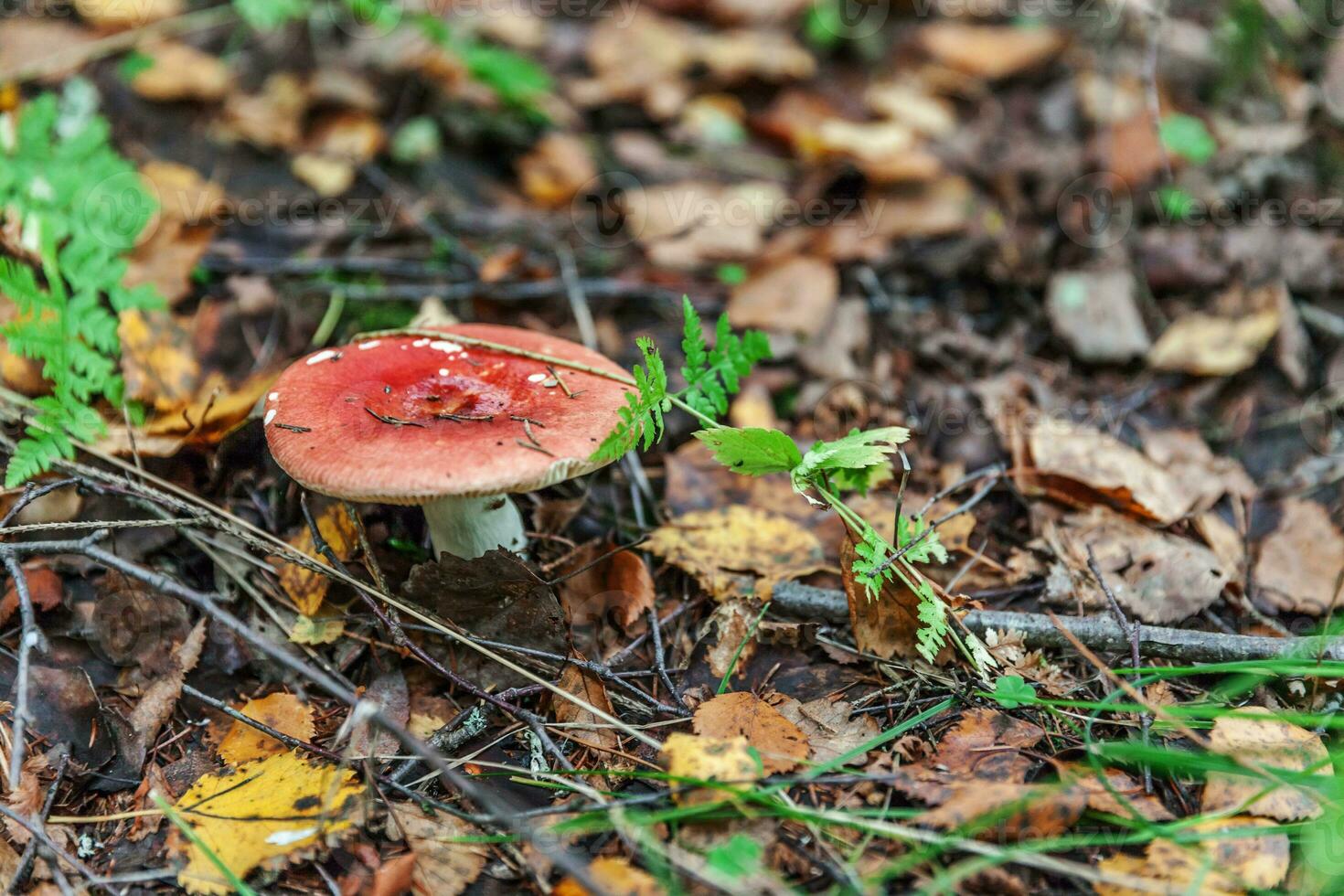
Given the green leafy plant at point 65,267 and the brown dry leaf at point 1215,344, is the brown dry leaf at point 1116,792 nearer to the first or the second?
the brown dry leaf at point 1215,344

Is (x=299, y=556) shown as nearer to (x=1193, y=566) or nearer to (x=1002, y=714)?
(x=1002, y=714)

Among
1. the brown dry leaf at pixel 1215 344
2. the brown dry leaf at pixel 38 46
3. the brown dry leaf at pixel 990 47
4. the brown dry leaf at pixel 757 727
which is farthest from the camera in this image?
the brown dry leaf at pixel 990 47

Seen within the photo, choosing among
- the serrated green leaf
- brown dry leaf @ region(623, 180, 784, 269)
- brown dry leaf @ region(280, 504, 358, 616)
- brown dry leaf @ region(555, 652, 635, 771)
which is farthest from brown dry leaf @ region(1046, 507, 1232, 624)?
brown dry leaf @ region(280, 504, 358, 616)

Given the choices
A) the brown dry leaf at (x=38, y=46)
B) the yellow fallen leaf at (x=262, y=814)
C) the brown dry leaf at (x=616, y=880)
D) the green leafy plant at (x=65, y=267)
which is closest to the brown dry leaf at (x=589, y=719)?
the brown dry leaf at (x=616, y=880)

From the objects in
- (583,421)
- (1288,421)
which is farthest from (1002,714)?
(1288,421)

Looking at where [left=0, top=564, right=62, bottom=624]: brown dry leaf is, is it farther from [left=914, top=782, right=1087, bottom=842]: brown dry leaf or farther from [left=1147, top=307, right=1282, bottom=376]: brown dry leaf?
[left=1147, top=307, right=1282, bottom=376]: brown dry leaf
